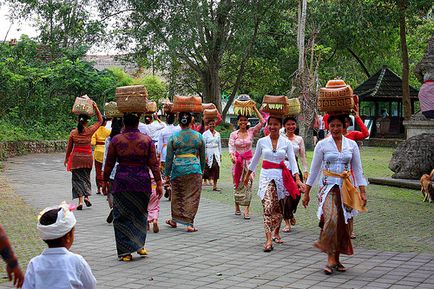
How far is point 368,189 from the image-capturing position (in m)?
18.0

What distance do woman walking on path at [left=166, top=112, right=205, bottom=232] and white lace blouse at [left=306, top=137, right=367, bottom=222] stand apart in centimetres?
297

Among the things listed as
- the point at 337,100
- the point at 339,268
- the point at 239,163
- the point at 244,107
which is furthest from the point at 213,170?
the point at 339,268

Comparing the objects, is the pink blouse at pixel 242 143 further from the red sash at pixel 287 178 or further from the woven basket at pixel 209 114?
the red sash at pixel 287 178

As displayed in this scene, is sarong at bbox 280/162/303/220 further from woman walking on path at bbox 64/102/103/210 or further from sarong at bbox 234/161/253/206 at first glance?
woman walking on path at bbox 64/102/103/210

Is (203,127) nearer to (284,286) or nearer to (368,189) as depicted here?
(368,189)

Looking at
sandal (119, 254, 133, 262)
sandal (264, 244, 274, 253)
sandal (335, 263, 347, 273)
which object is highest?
sandal (119, 254, 133, 262)

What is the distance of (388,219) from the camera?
42.5 ft

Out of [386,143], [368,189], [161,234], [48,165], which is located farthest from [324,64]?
[161,234]

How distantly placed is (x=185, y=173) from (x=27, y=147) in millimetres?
19537

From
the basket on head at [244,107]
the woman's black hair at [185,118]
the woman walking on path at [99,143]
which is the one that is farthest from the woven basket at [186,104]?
the woman walking on path at [99,143]

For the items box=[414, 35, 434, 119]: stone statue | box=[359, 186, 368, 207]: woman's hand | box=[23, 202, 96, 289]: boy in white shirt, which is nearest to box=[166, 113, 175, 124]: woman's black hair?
box=[414, 35, 434, 119]: stone statue

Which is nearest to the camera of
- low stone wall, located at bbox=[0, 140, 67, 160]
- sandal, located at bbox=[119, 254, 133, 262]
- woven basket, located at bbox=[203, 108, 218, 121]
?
sandal, located at bbox=[119, 254, 133, 262]

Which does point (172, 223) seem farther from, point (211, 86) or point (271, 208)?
point (211, 86)

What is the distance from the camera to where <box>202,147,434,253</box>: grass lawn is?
1053 cm
